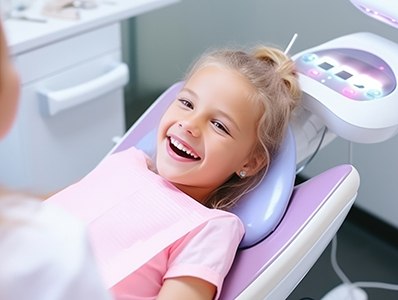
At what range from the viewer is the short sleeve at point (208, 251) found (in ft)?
3.26

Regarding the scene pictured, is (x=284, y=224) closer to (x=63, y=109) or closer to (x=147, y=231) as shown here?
(x=147, y=231)

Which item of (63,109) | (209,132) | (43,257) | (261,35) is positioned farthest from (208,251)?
(261,35)

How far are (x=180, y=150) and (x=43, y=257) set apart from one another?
63cm

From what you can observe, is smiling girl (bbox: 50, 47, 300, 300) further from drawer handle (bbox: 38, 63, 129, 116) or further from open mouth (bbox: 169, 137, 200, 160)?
drawer handle (bbox: 38, 63, 129, 116)

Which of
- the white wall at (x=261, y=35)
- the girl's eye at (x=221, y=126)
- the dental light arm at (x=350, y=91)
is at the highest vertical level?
the dental light arm at (x=350, y=91)

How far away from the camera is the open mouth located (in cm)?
114

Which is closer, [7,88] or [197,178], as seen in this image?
[7,88]

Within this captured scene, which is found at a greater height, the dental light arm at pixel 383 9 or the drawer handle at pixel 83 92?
the dental light arm at pixel 383 9

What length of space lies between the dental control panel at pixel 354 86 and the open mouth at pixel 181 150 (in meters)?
0.24

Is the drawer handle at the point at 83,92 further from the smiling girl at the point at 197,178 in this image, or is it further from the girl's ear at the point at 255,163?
the girl's ear at the point at 255,163

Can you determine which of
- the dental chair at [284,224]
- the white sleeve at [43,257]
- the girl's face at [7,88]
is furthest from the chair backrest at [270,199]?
the girl's face at [7,88]

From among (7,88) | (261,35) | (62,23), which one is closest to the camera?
(7,88)

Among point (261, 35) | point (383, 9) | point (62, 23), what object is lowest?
point (261, 35)

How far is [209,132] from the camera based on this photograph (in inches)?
44.6
